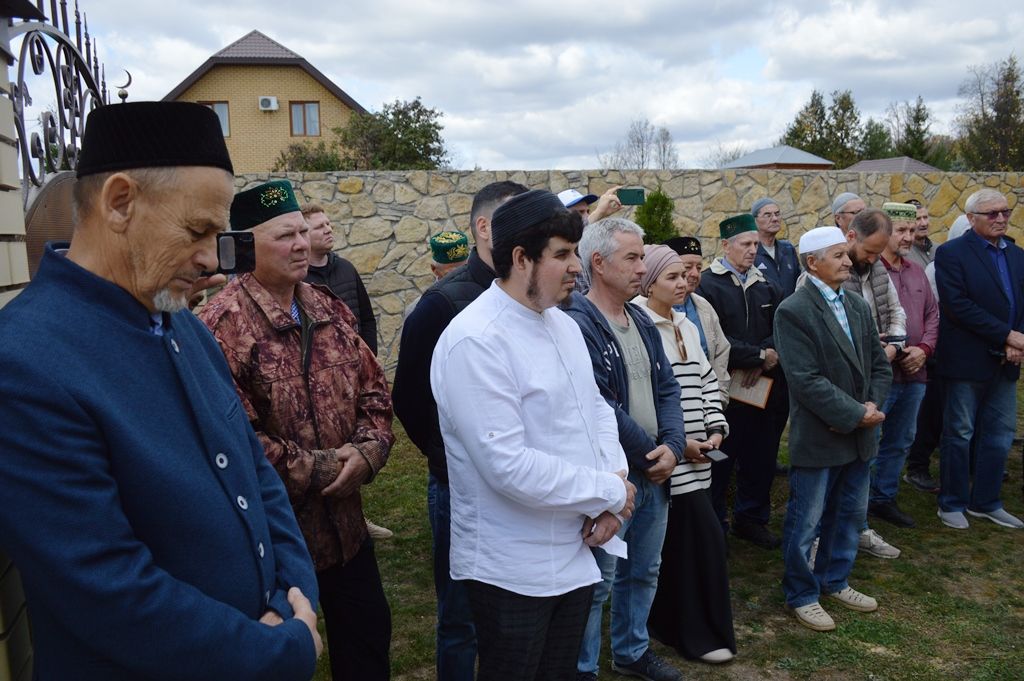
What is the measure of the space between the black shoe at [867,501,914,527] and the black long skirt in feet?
7.75

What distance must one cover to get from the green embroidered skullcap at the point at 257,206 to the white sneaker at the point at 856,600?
11.9ft

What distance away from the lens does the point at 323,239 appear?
17.1 ft

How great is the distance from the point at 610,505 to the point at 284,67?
109 feet

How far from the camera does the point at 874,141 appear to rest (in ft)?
110

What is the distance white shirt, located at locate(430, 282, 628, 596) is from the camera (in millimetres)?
2305

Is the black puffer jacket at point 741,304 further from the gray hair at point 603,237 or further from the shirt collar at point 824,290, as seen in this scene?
the gray hair at point 603,237

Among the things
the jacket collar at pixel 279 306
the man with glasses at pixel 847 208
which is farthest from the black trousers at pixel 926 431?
the jacket collar at pixel 279 306

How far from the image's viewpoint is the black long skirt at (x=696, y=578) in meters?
3.75

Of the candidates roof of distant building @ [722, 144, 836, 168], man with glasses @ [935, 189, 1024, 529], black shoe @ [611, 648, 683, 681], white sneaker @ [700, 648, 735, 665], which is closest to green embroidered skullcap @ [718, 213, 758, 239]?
man with glasses @ [935, 189, 1024, 529]

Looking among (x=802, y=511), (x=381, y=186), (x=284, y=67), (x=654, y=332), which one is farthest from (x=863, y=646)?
(x=284, y=67)

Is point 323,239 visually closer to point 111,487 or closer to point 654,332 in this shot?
point 654,332

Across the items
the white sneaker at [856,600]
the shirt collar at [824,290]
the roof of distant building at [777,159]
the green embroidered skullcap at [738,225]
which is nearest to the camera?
the shirt collar at [824,290]

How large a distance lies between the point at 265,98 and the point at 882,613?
31.7 meters

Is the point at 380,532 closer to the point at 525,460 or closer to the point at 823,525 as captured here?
the point at 823,525
